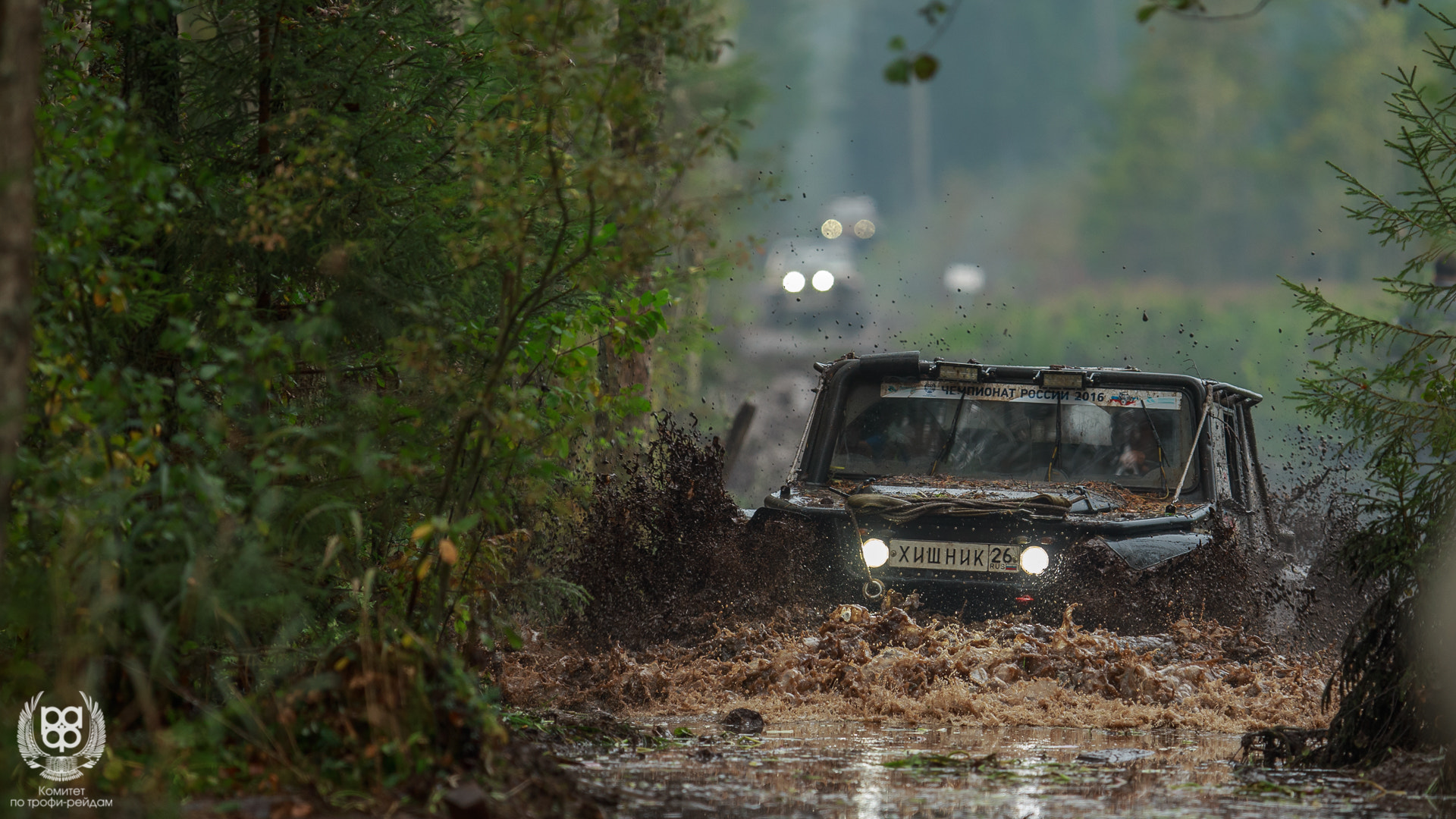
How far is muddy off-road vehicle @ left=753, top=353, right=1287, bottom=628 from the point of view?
332 inches

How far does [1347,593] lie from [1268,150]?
1922 inches

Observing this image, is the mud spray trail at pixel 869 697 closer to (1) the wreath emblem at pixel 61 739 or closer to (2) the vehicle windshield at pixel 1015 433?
(2) the vehicle windshield at pixel 1015 433

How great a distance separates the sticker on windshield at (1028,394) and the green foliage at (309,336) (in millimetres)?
3073

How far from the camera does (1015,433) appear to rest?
9617 millimetres

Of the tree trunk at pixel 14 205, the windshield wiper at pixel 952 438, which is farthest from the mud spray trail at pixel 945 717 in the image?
the tree trunk at pixel 14 205

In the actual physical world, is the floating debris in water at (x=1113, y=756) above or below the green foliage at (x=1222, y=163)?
below

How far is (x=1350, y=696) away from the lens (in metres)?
6.35

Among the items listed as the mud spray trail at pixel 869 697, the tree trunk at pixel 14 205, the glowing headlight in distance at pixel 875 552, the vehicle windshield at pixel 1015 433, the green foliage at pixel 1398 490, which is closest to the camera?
the tree trunk at pixel 14 205

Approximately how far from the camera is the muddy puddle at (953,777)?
5.45 m

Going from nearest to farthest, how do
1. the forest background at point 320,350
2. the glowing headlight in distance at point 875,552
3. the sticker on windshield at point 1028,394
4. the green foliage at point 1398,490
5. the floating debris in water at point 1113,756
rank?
the forest background at point 320,350 → the green foliage at point 1398,490 → the floating debris in water at point 1113,756 → the glowing headlight in distance at point 875,552 → the sticker on windshield at point 1028,394

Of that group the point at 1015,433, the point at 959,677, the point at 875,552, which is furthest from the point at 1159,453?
the point at 959,677

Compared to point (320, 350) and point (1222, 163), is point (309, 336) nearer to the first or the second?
point (320, 350)

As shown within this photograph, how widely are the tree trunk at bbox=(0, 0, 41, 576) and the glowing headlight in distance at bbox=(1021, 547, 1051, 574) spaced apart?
5.83 m

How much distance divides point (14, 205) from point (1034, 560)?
6028 millimetres
